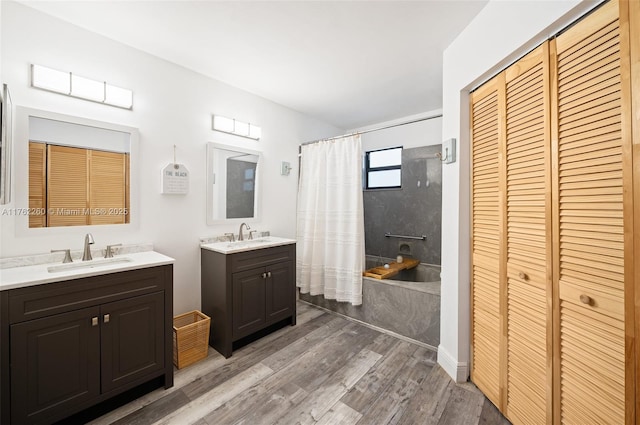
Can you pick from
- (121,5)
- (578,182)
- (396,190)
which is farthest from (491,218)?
(121,5)

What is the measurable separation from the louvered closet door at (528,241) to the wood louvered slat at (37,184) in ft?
9.69

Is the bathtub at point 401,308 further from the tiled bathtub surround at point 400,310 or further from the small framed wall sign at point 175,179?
the small framed wall sign at point 175,179

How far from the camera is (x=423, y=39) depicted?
198 centimetres

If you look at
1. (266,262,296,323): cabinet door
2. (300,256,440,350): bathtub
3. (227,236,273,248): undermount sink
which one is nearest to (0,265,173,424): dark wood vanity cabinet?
(227,236,273,248): undermount sink

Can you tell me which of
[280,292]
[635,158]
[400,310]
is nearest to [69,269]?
[280,292]

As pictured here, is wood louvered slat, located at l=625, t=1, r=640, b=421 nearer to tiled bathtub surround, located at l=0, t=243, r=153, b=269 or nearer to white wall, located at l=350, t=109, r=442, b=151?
white wall, located at l=350, t=109, r=442, b=151

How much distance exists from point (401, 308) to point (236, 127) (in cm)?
253

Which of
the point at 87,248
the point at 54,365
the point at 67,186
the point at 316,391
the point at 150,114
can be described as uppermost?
the point at 150,114

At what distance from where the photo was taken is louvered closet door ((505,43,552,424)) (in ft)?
4.13

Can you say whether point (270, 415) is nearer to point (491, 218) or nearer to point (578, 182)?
point (491, 218)

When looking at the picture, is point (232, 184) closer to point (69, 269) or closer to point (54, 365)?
point (69, 269)

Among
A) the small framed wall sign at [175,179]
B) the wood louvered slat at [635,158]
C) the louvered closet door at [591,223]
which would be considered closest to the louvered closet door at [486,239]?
the louvered closet door at [591,223]

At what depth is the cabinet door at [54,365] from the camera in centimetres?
129

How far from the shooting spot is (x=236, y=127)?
2.77 m
